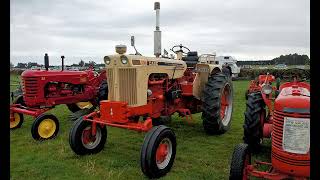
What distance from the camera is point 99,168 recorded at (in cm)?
502

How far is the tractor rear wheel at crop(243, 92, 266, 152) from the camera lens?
514cm

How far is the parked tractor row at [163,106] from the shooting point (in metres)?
3.78

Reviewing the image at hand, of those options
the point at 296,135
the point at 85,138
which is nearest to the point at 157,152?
the point at 85,138

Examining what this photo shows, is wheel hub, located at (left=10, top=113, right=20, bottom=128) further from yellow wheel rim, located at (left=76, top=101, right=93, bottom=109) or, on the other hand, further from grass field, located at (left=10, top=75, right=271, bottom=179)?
yellow wheel rim, located at (left=76, top=101, right=93, bottom=109)

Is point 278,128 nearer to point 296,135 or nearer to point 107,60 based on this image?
point 296,135

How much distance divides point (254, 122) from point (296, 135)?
1516mm

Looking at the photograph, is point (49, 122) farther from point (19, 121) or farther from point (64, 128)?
point (19, 121)

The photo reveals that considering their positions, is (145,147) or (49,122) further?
(49,122)

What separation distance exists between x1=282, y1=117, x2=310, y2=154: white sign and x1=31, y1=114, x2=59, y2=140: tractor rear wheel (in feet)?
15.9

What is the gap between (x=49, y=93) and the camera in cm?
830

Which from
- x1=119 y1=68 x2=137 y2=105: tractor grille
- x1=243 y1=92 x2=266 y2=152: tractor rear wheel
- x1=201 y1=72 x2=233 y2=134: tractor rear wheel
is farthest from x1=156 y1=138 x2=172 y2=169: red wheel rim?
x1=201 y1=72 x2=233 y2=134: tractor rear wheel

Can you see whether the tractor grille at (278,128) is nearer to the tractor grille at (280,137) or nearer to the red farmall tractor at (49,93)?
the tractor grille at (280,137)
